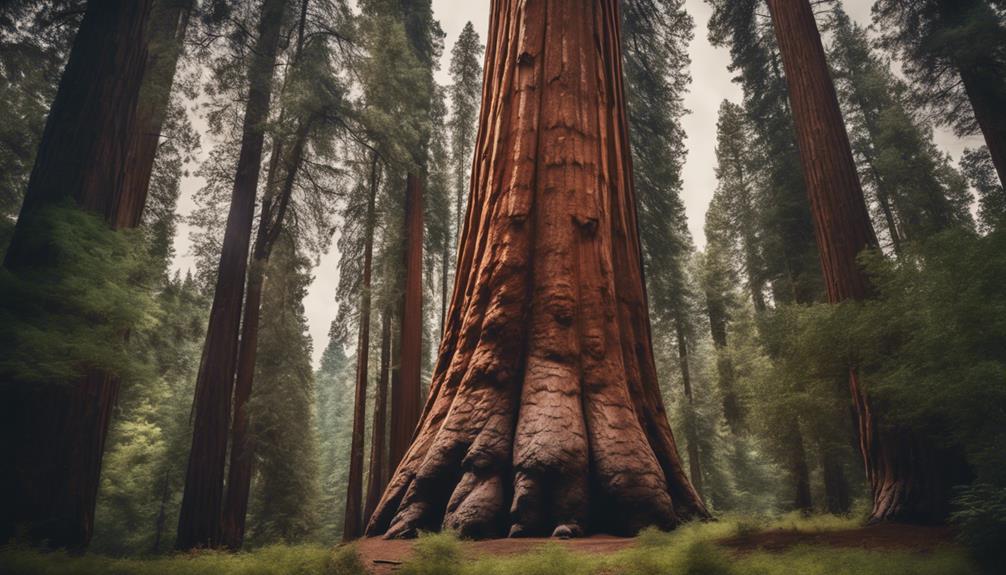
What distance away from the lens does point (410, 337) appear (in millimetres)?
13180

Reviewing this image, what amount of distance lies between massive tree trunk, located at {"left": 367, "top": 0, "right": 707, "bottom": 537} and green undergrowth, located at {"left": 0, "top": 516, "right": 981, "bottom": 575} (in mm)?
1100

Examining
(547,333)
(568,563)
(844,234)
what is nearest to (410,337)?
(547,333)

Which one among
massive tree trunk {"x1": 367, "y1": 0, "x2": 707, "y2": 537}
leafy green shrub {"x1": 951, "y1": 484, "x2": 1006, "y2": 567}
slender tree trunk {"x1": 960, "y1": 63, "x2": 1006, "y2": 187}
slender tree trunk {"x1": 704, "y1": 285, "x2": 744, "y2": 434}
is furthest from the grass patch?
slender tree trunk {"x1": 704, "y1": 285, "x2": 744, "y2": 434}

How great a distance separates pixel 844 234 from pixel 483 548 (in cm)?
684

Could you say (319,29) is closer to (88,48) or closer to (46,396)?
(88,48)

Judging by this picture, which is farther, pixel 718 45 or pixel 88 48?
pixel 718 45

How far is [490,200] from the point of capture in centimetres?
537

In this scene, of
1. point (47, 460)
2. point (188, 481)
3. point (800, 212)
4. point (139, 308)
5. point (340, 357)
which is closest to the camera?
point (47, 460)

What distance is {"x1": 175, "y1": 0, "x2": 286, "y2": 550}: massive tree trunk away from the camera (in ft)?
28.8

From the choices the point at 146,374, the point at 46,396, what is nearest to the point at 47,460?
the point at 46,396

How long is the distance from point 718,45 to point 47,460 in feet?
49.7

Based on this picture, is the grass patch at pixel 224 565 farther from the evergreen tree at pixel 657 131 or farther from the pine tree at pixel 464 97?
the pine tree at pixel 464 97

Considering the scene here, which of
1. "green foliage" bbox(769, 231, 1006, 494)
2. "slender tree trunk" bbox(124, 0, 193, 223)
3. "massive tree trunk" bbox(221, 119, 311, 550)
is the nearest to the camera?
"green foliage" bbox(769, 231, 1006, 494)

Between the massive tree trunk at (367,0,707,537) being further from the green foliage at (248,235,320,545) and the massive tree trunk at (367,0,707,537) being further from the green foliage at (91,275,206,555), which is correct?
the green foliage at (91,275,206,555)
